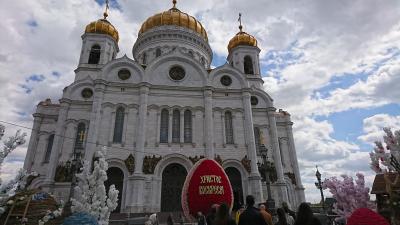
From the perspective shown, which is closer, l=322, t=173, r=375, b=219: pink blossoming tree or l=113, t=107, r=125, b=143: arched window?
l=322, t=173, r=375, b=219: pink blossoming tree

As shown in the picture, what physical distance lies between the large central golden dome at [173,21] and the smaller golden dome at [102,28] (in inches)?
177

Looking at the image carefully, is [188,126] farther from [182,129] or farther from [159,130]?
[159,130]

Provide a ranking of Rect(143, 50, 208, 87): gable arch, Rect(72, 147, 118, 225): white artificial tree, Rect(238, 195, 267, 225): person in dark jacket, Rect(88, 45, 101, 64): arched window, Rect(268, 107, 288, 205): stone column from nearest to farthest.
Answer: Rect(238, 195, 267, 225): person in dark jacket → Rect(72, 147, 118, 225): white artificial tree → Rect(268, 107, 288, 205): stone column → Rect(143, 50, 208, 87): gable arch → Rect(88, 45, 101, 64): arched window

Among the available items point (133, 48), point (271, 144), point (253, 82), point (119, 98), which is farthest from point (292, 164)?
point (133, 48)

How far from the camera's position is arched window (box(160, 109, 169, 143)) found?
78.9ft

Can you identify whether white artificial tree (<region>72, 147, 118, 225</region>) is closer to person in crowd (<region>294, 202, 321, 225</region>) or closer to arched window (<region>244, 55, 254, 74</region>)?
person in crowd (<region>294, 202, 321, 225</region>)

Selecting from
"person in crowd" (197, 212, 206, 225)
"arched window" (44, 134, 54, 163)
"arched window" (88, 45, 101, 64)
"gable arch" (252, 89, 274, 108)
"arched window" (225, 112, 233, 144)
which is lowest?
"person in crowd" (197, 212, 206, 225)

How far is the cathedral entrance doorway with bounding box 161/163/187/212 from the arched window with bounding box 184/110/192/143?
2493 millimetres

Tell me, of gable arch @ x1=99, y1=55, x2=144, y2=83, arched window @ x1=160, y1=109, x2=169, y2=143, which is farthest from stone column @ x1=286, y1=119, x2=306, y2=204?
gable arch @ x1=99, y1=55, x2=144, y2=83

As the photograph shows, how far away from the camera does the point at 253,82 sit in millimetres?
31188

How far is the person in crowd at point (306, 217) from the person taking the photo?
4.39 meters

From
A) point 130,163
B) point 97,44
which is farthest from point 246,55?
point 130,163

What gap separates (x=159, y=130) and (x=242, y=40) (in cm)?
1600

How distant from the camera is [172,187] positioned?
73.4 ft
